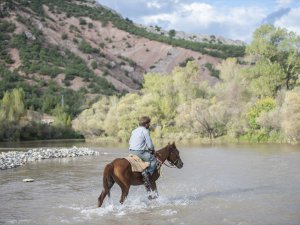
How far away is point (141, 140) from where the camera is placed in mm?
15789

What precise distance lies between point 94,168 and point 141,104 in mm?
42164

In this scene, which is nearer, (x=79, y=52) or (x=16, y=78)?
(x=16, y=78)

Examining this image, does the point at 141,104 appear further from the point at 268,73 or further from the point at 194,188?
the point at 194,188

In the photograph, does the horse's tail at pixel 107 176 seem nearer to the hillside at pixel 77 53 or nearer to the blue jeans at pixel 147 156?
the blue jeans at pixel 147 156

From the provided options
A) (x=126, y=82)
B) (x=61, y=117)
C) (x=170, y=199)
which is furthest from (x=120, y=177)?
(x=126, y=82)

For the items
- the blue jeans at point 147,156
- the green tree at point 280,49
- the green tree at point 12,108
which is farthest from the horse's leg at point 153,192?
the green tree at point 12,108

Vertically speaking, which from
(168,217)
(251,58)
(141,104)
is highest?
(251,58)

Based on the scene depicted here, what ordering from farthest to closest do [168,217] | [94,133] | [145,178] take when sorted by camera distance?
[94,133] < [145,178] < [168,217]

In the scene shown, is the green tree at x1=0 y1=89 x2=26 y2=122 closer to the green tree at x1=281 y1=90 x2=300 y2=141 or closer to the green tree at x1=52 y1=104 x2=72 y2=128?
the green tree at x1=52 y1=104 x2=72 y2=128

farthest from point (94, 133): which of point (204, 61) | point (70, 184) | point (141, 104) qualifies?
point (204, 61)

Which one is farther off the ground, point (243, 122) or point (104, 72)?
point (104, 72)

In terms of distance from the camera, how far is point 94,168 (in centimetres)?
3091

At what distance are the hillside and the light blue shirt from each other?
291ft

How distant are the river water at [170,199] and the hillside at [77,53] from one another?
80.0 meters
